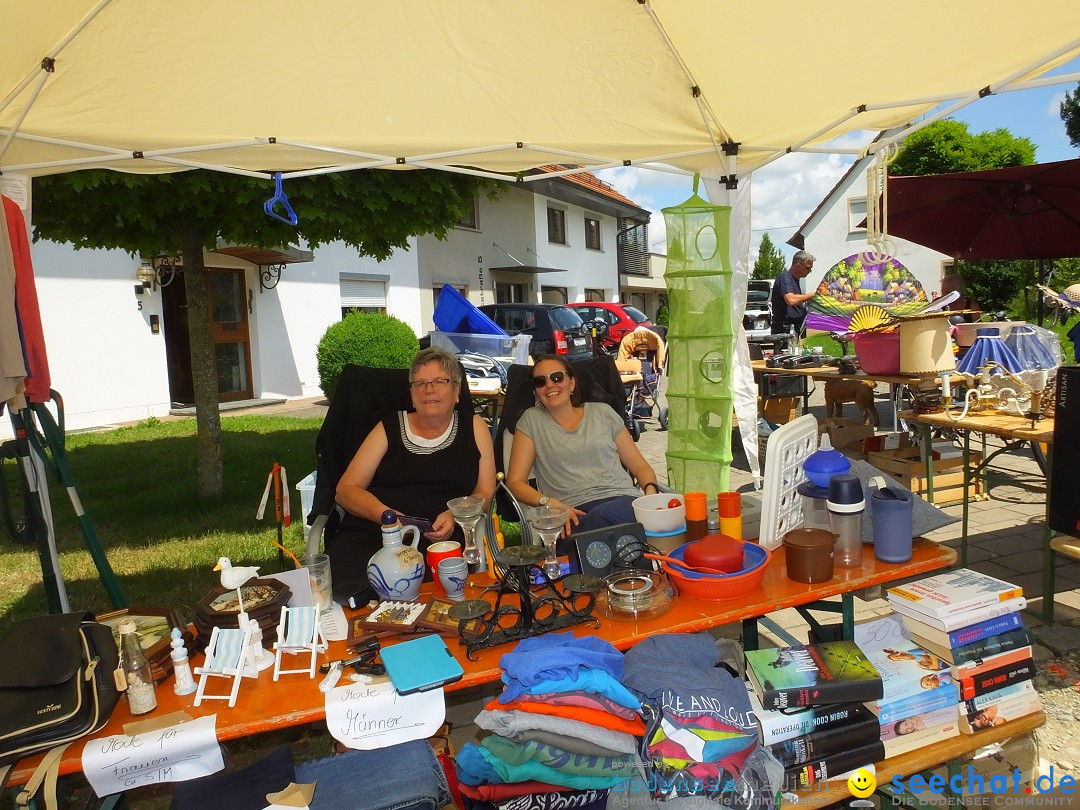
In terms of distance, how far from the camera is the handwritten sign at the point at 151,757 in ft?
4.89

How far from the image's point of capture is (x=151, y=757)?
59.6 inches

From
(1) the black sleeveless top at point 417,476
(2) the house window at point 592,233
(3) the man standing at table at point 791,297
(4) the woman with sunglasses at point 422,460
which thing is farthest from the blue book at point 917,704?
(2) the house window at point 592,233

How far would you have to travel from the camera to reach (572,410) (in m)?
3.64

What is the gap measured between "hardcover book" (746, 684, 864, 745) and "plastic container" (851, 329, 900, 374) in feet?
12.6

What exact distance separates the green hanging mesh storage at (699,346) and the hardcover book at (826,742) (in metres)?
2.31

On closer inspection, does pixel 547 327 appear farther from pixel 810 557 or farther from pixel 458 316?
pixel 810 557

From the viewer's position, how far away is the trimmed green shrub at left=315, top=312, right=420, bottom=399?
Result: 11656 millimetres

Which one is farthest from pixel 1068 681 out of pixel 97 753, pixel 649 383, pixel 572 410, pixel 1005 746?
pixel 649 383

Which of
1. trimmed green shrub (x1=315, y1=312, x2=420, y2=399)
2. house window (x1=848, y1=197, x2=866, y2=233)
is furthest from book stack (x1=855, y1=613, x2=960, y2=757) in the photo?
house window (x1=848, y1=197, x2=866, y2=233)

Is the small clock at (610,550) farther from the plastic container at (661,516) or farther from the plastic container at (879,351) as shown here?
the plastic container at (879,351)

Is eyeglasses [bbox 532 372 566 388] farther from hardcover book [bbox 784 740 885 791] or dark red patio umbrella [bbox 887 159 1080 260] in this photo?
dark red patio umbrella [bbox 887 159 1080 260]

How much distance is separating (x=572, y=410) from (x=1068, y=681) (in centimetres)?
241

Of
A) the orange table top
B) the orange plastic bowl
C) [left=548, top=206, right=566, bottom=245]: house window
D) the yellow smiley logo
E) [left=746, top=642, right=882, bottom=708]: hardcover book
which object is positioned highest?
[left=548, top=206, right=566, bottom=245]: house window

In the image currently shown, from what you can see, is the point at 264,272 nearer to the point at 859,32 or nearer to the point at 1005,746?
the point at 859,32
